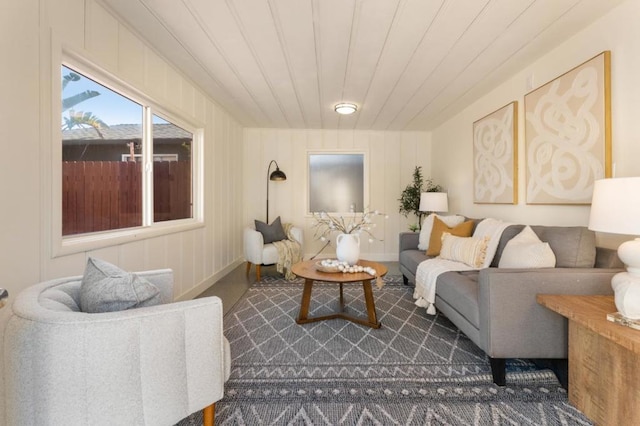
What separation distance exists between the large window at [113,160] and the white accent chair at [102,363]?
104 centimetres

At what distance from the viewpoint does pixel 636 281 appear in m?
1.25

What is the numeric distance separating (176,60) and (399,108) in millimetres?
2732

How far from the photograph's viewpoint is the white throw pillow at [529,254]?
Result: 1854mm

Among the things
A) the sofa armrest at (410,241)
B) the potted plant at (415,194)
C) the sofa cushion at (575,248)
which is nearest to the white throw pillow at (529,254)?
the sofa cushion at (575,248)

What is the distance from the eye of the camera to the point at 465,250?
2.66 metres

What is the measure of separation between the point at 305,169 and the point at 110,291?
415 centimetres

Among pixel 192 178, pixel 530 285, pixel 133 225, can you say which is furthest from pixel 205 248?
pixel 530 285

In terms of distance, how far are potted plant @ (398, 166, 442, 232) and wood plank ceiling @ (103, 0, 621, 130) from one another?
1.60 metres

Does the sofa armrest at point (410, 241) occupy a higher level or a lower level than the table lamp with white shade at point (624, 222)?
lower

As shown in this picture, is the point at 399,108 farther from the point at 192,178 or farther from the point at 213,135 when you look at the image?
the point at 192,178

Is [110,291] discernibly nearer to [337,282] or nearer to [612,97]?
[337,282]

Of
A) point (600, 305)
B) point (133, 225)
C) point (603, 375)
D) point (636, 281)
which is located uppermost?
point (133, 225)

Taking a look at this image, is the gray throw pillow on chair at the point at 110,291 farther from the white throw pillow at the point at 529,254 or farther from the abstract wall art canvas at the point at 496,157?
the abstract wall art canvas at the point at 496,157

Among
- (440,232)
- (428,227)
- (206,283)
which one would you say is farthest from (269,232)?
(440,232)
